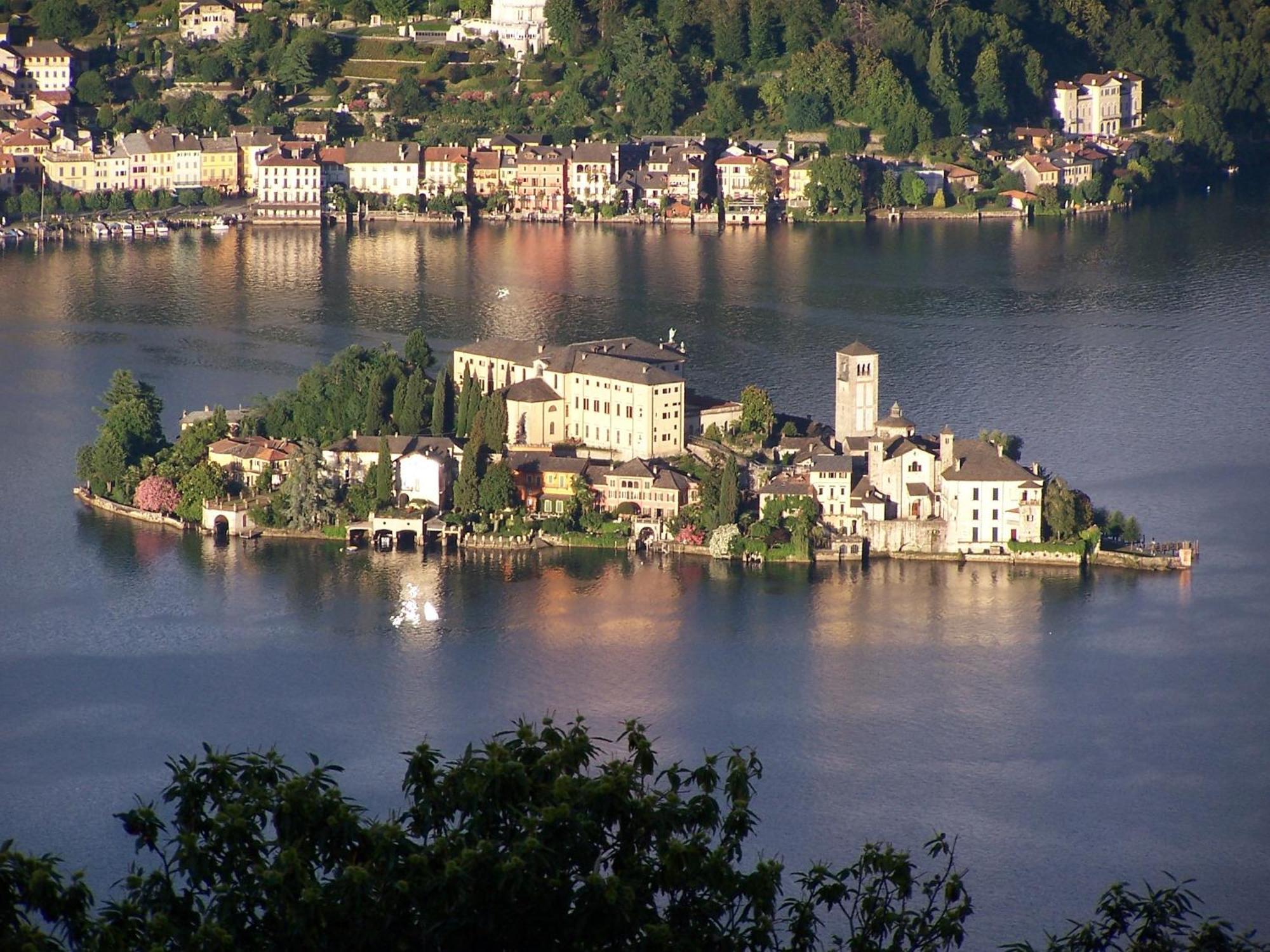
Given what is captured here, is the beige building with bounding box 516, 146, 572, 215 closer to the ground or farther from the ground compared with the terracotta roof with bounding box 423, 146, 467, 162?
closer to the ground

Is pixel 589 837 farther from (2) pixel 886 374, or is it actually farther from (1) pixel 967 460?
(2) pixel 886 374

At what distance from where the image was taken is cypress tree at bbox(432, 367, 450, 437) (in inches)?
942

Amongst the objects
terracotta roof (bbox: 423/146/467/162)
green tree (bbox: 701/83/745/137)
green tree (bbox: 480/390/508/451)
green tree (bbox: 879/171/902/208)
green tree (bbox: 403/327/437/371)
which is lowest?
green tree (bbox: 480/390/508/451)

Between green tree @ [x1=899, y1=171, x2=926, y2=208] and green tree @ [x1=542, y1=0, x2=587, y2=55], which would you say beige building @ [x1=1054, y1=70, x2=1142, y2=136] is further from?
green tree @ [x1=542, y1=0, x2=587, y2=55]

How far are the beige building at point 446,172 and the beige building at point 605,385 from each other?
16.7 metres

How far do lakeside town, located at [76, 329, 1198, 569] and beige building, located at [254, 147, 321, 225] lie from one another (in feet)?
52.2

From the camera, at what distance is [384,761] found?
17.5m

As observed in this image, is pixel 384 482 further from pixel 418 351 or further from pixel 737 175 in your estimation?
pixel 737 175

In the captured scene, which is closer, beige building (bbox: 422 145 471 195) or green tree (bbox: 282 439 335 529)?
green tree (bbox: 282 439 335 529)

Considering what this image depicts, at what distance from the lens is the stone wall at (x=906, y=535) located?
21.9 m

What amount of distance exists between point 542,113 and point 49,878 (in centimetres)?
3448

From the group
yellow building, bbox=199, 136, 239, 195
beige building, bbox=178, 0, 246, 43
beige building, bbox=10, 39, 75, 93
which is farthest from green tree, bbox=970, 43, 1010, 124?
beige building, bbox=10, 39, 75, 93

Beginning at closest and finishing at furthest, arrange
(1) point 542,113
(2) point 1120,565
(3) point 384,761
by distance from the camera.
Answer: (3) point 384,761 < (2) point 1120,565 < (1) point 542,113

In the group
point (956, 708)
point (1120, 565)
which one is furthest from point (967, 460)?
point (956, 708)
